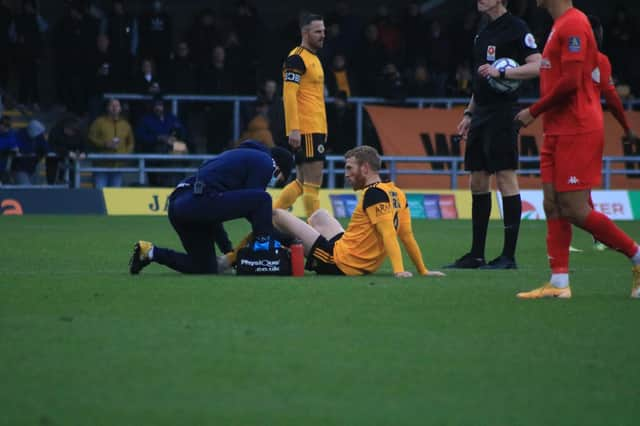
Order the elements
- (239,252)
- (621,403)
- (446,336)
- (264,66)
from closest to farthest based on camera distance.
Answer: (621,403), (446,336), (239,252), (264,66)

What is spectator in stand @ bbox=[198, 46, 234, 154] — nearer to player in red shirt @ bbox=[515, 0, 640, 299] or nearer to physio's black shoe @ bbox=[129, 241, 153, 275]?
physio's black shoe @ bbox=[129, 241, 153, 275]

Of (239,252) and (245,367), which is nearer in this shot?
(245,367)

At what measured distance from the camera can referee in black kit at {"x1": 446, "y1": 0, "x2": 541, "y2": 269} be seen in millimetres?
11195

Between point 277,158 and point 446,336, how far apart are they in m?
3.81

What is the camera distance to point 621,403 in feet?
17.3

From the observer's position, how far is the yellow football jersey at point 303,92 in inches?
512

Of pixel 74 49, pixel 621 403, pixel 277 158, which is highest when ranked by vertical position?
pixel 74 49

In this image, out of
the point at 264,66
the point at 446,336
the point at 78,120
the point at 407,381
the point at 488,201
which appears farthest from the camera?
the point at 264,66

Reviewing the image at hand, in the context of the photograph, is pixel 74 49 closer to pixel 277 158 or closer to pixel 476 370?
pixel 277 158

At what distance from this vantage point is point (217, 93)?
2433 centimetres

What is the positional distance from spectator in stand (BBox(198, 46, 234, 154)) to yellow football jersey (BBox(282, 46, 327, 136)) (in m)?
10.9

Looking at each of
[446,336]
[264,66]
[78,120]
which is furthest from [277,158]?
[264,66]

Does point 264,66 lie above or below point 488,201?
above

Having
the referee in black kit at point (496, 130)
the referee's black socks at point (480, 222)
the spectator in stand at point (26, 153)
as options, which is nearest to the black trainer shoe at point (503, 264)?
the referee in black kit at point (496, 130)
